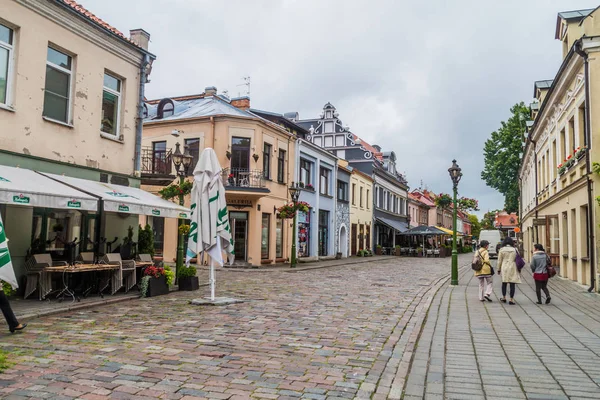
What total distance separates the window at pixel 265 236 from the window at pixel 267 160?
224cm

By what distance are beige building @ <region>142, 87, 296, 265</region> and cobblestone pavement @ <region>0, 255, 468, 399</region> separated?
13296mm

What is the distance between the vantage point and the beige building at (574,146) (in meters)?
13.7

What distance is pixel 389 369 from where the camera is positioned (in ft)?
18.1

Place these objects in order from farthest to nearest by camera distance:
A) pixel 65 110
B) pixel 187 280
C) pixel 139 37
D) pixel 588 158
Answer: pixel 139 37, pixel 588 158, pixel 187 280, pixel 65 110

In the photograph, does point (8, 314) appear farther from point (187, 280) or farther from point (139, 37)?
point (139, 37)

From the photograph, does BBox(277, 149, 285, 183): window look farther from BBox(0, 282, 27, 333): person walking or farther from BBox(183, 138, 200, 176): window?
BBox(0, 282, 27, 333): person walking

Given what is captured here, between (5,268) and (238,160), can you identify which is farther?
(238,160)

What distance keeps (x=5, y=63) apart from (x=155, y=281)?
5906mm

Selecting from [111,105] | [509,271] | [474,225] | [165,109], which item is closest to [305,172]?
[165,109]

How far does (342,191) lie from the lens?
36625 mm

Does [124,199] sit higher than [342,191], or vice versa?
[342,191]

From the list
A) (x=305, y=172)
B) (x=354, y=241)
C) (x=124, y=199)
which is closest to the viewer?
(x=124, y=199)

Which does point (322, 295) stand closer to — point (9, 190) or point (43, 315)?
point (43, 315)

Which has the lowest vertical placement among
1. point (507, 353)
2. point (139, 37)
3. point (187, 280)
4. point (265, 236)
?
point (507, 353)
